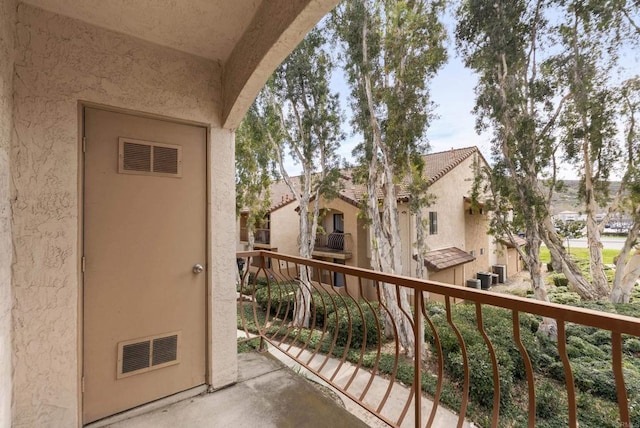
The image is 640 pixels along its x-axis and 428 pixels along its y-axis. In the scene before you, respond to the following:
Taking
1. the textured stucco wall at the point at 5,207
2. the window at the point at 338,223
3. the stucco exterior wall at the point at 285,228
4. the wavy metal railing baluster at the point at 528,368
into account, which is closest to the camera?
the wavy metal railing baluster at the point at 528,368

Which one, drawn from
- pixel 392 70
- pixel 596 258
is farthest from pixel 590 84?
pixel 596 258

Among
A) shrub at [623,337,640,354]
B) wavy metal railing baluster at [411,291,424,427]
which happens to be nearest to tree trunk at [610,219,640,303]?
shrub at [623,337,640,354]

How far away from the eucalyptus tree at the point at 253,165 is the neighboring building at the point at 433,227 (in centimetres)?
291

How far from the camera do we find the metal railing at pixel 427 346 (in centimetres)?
116

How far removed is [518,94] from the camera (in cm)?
789

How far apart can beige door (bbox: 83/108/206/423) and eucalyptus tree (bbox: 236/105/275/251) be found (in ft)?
22.9

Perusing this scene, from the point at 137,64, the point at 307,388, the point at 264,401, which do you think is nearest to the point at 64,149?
the point at 137,64

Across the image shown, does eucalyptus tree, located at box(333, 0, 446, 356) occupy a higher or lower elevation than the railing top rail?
higher

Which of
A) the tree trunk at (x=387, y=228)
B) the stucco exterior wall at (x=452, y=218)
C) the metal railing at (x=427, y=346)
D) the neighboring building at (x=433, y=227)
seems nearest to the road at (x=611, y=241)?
the neighboring building at (x=433, y=227)

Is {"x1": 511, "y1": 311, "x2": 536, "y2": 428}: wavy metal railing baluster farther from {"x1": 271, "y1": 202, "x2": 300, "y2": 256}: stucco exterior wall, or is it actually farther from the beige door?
{"x1": 271, "y1": 202, "x2": 300, "y2": 256}: stucco exterior wall

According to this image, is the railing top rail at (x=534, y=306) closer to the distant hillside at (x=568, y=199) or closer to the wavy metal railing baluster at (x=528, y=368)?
the wavy metal railing baluster at (x=528, y=368)

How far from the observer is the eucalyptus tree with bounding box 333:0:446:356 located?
723 cm

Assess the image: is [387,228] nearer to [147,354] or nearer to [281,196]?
[147,354]

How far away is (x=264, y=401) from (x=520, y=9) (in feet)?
33.4
